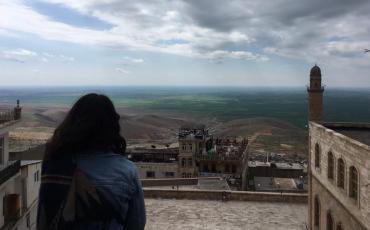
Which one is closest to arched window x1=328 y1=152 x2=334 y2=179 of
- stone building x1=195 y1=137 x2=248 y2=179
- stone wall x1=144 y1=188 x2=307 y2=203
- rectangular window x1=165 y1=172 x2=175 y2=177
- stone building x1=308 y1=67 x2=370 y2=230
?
stone building x1=308 y1=67 x2=370 y2=230

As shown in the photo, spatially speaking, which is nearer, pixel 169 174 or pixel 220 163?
pixel 220 163

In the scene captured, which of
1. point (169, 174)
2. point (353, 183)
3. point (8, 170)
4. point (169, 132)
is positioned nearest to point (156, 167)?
point (169, 174)

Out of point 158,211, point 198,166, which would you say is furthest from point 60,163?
point 198,166

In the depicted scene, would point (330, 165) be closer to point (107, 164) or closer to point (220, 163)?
point (107, 164)

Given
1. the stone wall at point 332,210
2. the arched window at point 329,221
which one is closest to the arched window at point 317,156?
the stone wall at point 332,210

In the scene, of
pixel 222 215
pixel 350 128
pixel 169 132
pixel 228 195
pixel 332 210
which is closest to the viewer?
pixel 332 210

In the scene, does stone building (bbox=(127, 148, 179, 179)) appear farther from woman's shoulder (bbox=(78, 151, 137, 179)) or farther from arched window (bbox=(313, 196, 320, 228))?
woman's shoulder (bbox=(78, 151, 137, 179))

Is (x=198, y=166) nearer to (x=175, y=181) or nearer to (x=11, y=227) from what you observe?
(x=175, y=181)
